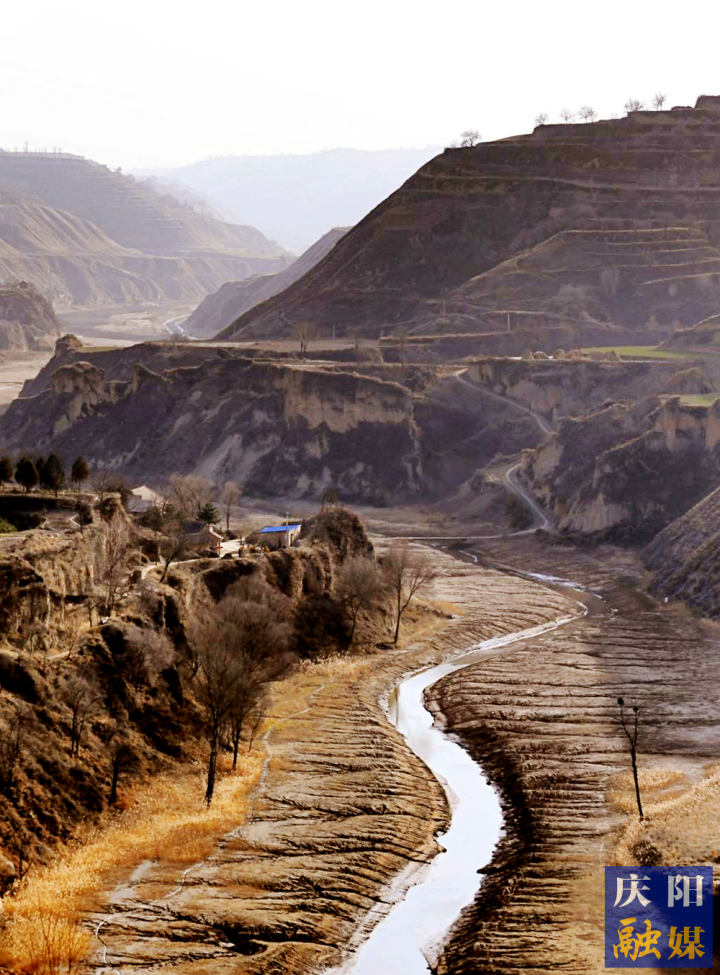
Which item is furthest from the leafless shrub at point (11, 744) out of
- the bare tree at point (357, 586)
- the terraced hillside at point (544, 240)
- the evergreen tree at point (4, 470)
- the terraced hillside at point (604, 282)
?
the terraced hillside at point (604, 282)

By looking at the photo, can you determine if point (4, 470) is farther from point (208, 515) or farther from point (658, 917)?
point (658, 917)

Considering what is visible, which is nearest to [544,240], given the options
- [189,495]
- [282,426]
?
[282,426]

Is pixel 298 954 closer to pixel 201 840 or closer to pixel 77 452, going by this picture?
pixel 201 840

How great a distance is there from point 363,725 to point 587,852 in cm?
1368

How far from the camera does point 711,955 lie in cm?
3381

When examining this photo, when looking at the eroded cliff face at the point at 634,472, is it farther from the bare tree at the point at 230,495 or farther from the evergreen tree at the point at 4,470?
the evergreen tree at the point at 4,470

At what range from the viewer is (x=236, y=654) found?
51.3m

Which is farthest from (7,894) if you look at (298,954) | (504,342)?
(504,342)

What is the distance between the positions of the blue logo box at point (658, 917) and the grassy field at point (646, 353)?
283 feet

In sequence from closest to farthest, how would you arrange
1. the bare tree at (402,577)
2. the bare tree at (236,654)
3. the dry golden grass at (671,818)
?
the dry golden grass at (671,818)
the bare tree at (236,654)
the bare tree at (402,577)

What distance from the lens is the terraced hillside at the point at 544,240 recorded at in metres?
145

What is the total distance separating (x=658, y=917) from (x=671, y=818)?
6.33m

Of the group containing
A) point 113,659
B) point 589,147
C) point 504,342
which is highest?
point 589,147

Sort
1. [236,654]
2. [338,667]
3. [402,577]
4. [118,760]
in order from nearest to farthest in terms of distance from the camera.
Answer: [118,760]
[236,654]
[338,667]
[402,577]
